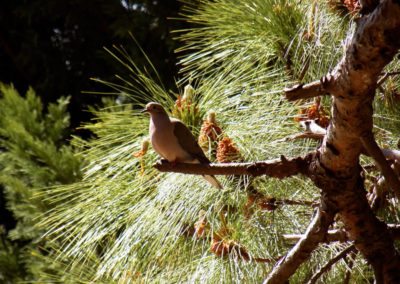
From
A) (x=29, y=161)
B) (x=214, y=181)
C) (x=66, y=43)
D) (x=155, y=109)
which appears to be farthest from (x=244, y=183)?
(x=66, y=43)

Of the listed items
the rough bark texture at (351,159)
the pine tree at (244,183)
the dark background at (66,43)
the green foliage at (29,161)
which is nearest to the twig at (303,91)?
the rough bark texture at (351,159)

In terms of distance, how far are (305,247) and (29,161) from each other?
1549 mm

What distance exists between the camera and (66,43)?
3230 mm

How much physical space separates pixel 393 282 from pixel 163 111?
0.41 m

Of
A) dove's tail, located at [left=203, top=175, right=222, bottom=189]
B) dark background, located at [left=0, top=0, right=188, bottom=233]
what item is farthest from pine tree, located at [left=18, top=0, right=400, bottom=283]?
dark background, located at [left=0, top=0, right=188, bottom=233]

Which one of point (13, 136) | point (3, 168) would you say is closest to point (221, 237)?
point (13, 136)

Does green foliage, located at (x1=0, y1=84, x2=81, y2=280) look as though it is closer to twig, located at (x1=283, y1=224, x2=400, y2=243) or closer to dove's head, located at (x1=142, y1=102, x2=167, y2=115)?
dove's head, located at (x1=142, y1=102, x2=167, y2=115)

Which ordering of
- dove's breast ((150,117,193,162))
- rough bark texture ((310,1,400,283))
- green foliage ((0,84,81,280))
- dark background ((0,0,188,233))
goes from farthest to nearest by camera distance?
dark background ((0,0,188,233)), green foliage ((0,84,81,280)), dove's breast ((150,117,193,162)), rough bark texture ((310,1,400,283))

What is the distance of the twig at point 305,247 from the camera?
774mm

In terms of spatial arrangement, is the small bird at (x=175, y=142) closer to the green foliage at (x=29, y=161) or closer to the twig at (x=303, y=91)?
the twig at (x=303, y=91)

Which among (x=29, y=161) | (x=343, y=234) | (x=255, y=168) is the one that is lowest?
(x=29, y=161)

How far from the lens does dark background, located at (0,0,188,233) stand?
2740mm

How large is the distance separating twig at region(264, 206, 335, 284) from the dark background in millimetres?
1940

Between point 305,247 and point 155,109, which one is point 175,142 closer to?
point 155,109
